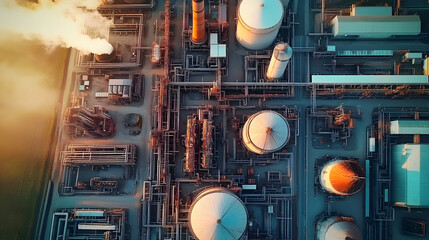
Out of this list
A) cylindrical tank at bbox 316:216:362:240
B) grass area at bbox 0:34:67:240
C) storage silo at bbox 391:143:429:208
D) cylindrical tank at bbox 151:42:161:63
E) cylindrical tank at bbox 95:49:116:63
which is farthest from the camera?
cylindrical tank at bbox 95:49:116:63

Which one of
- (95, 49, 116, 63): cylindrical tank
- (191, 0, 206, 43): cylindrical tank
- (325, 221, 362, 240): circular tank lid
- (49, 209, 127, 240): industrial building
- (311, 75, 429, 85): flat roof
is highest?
(191, 0, 206, 43): cylindrical tank

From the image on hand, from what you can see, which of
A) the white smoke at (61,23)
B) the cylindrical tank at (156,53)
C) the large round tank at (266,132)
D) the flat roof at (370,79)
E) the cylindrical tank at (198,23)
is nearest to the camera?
the large round tank at (266,132)

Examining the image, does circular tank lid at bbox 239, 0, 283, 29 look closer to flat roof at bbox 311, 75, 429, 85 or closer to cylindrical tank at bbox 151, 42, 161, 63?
flat roof at bbox 311, 75, 429, 85

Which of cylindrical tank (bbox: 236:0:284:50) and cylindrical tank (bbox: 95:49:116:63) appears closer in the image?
cylindrical tank (bbox: 236:0:284:50)

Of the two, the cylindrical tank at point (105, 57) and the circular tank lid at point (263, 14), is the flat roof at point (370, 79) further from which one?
the cylindrical tank at point (105, 57)

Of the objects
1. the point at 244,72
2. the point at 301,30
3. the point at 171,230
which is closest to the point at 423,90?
the point at 301,30

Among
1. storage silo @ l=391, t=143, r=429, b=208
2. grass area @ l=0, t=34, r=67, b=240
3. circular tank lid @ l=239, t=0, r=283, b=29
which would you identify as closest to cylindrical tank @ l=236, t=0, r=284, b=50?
circular tank lid @ l=239, t=0, r=283, b=29

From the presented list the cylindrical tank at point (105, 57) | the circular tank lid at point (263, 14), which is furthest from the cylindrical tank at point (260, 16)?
the cylindrical tank at point (105, 57)

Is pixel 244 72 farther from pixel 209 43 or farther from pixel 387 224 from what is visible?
pixel 387 224
